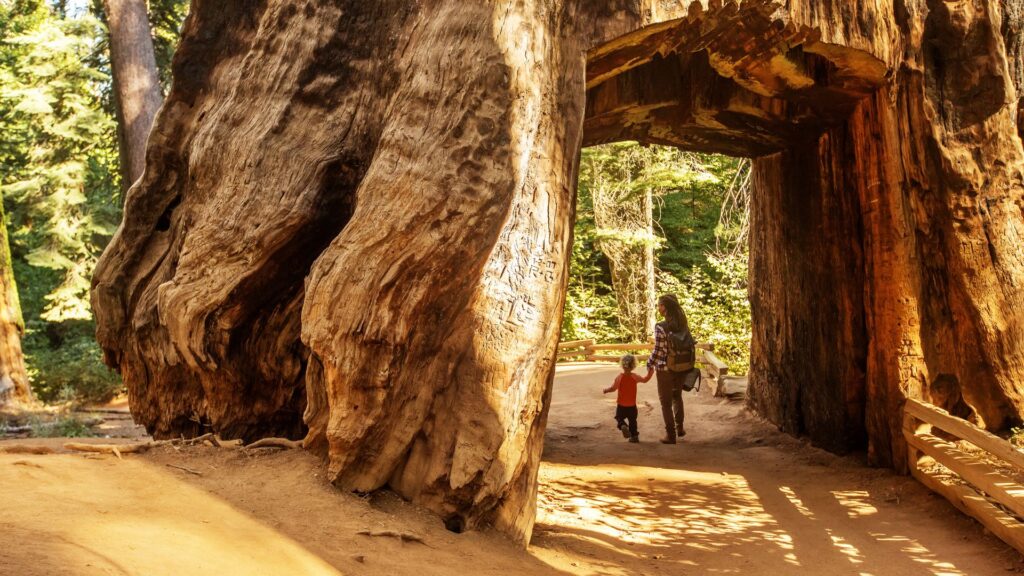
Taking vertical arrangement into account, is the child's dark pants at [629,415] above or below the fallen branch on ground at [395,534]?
below

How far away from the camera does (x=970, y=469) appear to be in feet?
20.3

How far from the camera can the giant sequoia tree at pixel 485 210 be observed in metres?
5.15

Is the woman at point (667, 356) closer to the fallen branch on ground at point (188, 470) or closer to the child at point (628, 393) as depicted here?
the child at point (628, 393)

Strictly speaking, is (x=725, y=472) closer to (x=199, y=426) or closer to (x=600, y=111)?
(x=600, y=111)

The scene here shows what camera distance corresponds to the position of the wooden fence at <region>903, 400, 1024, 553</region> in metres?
5.57

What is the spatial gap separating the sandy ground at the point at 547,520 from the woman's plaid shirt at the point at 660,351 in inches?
41.9

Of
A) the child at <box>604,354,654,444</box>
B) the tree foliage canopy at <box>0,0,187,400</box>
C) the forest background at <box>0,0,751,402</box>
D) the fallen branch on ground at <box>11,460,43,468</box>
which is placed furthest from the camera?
the tree foliage canopy at <box>0,0,187,400</box>

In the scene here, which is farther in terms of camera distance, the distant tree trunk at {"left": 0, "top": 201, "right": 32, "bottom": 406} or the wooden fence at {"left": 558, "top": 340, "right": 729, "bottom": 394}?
the wooden fence at {"left": 558, "top": 340, "right": 729, "bottom": 394}

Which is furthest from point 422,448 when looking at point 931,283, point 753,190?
point 753,190

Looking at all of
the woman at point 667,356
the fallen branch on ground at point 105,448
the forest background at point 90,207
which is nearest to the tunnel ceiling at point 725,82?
the woman at point 667,356

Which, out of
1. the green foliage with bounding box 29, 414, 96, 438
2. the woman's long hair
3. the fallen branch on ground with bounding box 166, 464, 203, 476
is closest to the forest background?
the green foliage with bounding box 29, 414, 96, 438

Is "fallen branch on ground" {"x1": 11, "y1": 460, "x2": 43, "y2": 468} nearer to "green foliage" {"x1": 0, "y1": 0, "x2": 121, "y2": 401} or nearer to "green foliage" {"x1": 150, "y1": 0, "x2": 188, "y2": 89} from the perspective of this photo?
"green foliage" {"x1": 150, "y1": 0, "x2": 188, "y2": 89}

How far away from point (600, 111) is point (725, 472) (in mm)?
4202

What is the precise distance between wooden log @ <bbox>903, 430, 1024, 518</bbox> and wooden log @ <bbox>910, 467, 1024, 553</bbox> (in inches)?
5.9
